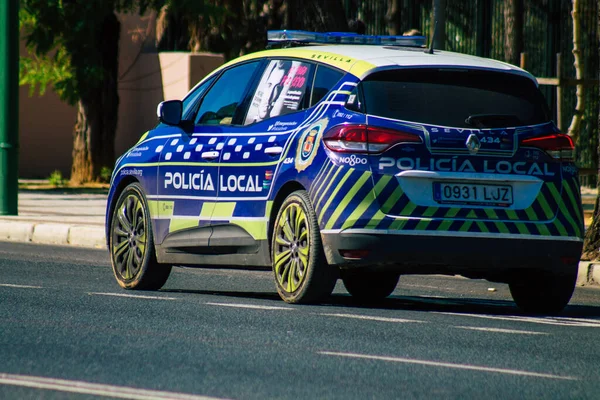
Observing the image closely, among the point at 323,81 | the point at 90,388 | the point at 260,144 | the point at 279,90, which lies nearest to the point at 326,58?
the point at 323,81

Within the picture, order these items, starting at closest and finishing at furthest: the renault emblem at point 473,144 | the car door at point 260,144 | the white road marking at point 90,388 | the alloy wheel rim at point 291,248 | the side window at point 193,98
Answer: the white road marking at point 90,388
the renault emblem at point 473,144
the alloy wheel rim at point 291,248
the car door at point 260,144
the side window at point 193,98

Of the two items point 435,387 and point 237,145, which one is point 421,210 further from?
point 435,387

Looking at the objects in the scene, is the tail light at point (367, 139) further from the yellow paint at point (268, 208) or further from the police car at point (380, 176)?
the yellow paint at point (268, 208)

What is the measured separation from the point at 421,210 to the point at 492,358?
166 centimetres

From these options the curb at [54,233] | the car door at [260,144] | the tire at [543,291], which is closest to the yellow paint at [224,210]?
the car door at [260,144]

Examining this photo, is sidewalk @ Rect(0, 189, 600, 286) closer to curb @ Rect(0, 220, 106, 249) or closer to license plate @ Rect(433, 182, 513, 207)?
curb @ Rect(0, 220, 106, 249)

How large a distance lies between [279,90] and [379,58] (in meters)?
0.82

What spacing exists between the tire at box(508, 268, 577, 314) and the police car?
0.01 metres

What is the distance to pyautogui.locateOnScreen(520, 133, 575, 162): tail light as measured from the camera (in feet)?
26.9

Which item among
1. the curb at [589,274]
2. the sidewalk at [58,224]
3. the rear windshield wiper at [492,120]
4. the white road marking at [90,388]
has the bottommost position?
the sidewalk at [58,224]

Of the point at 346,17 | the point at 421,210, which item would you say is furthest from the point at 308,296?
the point at 346,17

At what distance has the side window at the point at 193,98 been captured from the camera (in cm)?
968

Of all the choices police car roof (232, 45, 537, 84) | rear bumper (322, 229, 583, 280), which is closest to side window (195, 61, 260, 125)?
police car roof (232, 45, 537, 84)

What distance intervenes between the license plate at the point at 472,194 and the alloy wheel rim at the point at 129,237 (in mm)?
2550
